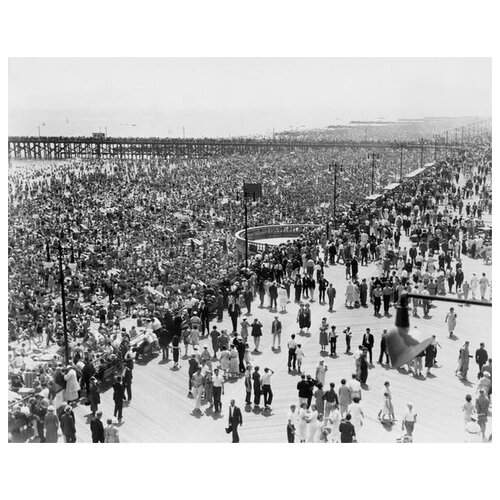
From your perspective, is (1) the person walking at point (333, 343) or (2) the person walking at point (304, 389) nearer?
(2) the person walking at point (304, 389)

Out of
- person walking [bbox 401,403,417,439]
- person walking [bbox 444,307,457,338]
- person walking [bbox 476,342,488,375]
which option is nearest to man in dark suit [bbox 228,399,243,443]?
person walking [bbox 401,403,417,439]

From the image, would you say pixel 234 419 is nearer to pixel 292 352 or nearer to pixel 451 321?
pixel 292 352

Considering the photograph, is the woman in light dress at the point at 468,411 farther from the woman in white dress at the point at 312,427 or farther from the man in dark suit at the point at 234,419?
the man in dark suit at the point at 234,419

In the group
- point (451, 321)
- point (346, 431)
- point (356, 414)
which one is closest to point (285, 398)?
point (356, 414)

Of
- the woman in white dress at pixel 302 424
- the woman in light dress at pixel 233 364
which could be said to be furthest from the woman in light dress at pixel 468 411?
the woman in light dress at pixel 233 364

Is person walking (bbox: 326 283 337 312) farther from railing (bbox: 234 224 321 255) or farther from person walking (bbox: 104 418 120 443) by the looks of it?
railing (bbox: 234 224 321 255)
